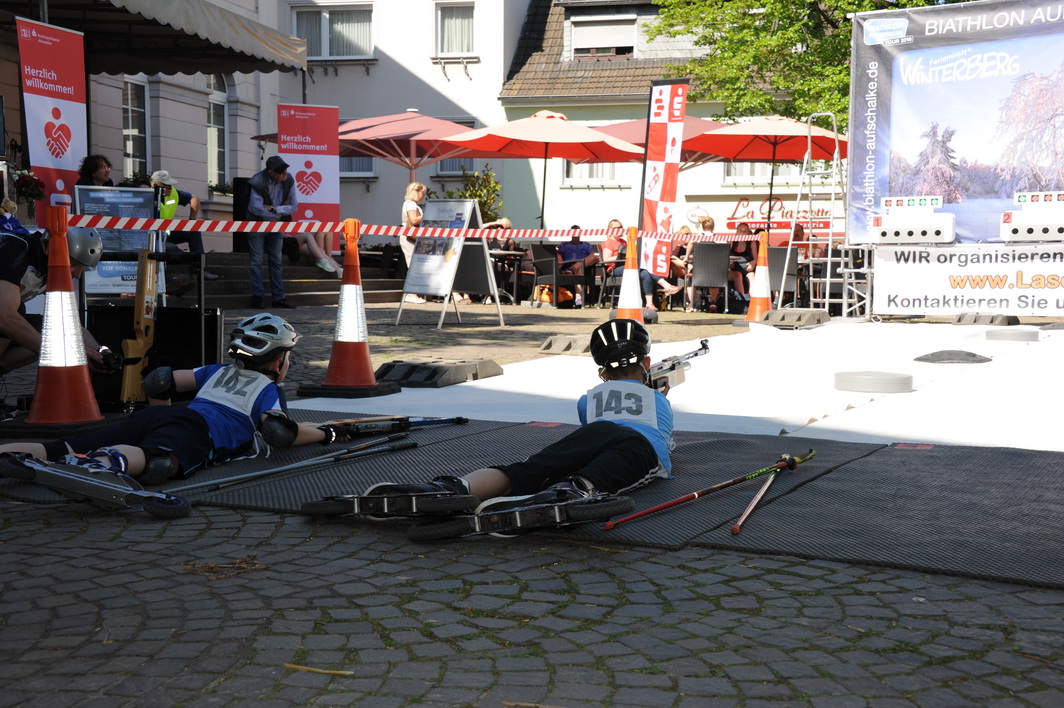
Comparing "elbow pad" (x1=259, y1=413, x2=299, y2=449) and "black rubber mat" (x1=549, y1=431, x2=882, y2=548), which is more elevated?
"elbow pad" (x1=259, y1=413, x2=299, y2=449)

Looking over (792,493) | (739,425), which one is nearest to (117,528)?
(792,493)

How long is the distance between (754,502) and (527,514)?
1.14 metres

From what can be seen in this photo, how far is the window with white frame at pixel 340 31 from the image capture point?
33875 mm

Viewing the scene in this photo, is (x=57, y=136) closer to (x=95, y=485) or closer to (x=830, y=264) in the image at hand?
(x=95, y=485)

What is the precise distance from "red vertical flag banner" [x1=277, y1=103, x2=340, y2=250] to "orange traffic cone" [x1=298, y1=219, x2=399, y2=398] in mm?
10569

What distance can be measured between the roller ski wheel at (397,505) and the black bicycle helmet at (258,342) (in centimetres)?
130

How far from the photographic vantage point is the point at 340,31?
112ft

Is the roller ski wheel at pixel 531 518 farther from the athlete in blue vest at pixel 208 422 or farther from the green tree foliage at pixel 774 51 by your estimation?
the green tree foliage at pixel 774 51

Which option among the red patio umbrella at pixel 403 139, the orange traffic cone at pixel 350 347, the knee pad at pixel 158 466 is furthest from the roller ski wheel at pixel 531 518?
the red patio umbrella at pixel 403 139

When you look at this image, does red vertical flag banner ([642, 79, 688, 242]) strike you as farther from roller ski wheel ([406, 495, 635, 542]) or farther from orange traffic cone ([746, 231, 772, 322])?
roller ski wheel ([406, 495, 635, 542])

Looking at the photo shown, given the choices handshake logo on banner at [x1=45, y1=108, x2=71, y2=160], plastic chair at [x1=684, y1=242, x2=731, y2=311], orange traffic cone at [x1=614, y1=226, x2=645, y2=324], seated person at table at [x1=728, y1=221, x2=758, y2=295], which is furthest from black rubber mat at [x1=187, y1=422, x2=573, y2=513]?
seated person at table at [x1=728, y1=221, x2=758, y2=295]

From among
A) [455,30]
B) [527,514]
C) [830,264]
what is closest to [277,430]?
[527,514]

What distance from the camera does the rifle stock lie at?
701 centimetres

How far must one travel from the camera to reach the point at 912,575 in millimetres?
3877
